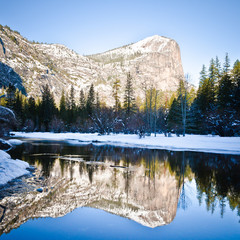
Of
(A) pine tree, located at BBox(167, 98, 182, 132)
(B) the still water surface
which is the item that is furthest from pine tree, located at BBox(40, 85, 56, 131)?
(B) the still water surface

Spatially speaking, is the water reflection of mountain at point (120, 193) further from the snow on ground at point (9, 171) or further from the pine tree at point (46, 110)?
the pine tree at point (46, 110)

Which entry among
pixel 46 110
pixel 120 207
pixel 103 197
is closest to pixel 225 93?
pixel 103 197

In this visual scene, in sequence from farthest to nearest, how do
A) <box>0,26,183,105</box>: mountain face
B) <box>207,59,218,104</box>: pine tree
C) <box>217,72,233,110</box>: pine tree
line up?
<box>0,26,183,105</box>: mountain face
<box>207,59,218,104</box>: pine tree
<box>217,72,233,110</box>: pine tree

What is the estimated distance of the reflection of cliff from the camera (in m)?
5.16

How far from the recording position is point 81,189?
7137mm

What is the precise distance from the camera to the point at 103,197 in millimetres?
6434

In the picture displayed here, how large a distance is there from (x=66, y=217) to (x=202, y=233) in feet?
11.2

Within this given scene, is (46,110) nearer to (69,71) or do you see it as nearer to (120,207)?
(120,207)

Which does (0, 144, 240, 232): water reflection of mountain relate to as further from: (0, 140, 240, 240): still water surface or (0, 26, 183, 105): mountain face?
(0, 26, 183, 105): mountain face

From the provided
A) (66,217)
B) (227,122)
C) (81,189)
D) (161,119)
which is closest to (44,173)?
(81,189)

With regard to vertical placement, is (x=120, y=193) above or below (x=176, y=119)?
below

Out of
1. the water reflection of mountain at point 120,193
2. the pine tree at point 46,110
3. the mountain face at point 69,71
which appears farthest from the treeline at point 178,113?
the mountain face at point 69,71

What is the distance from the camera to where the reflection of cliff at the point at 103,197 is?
16.9 feet

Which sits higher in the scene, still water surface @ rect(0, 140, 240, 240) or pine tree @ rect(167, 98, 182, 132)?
pine tree @ rect(167, 98, 182, 132)
